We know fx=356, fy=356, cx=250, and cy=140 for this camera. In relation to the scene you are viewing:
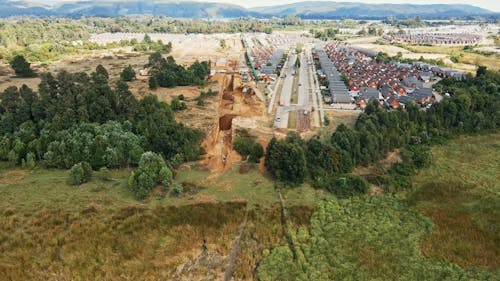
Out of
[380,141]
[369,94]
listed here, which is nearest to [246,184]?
[380,141]

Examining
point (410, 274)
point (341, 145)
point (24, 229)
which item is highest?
point (341, 145)

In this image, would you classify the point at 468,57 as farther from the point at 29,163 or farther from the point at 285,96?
the point at 29,163

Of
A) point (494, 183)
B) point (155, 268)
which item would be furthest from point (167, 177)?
point (494, 183)

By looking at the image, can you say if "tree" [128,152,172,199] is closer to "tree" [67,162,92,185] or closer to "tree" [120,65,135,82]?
"tree" [67,162,92,185]

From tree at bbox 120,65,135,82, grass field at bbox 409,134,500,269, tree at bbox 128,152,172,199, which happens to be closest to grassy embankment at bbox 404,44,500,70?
grass field at bbox 409,134,500,269

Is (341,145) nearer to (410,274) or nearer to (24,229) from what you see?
(410,274)

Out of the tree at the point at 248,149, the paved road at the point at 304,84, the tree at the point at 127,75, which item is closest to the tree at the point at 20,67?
the tree at the point at 127,75

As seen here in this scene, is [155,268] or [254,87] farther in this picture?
[254,87]
